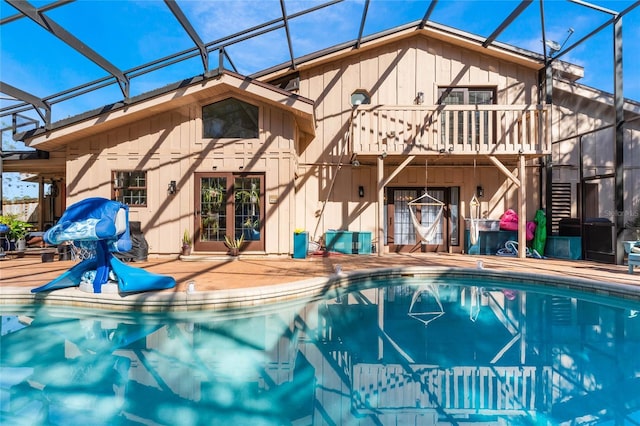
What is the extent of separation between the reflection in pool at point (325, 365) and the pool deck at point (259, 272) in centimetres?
26

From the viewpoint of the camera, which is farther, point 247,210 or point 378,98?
point 378,98

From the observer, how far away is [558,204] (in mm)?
8930

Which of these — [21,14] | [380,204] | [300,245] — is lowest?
[300,245]

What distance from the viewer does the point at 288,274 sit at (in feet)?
18.5

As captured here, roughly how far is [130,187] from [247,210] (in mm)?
2837

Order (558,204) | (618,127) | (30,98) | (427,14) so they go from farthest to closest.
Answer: (558,204), (427,14), (30,98), (618,127)

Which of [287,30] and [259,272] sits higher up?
[287,30]

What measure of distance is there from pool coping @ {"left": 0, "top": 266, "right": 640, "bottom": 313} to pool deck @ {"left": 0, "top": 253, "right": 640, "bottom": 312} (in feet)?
0.04

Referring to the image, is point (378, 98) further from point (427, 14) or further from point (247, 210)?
Result: point (247, 210)

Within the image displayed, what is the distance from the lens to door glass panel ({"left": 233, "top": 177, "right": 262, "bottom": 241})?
7828mm

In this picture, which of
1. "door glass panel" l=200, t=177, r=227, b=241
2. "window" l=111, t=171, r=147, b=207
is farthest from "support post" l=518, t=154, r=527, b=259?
"window" l=111, t=171, r=147, b=207

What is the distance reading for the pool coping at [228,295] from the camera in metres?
4.16

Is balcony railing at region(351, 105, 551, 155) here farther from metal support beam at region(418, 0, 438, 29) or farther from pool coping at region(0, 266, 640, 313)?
pool coping at region(0, 266, 640, 313)

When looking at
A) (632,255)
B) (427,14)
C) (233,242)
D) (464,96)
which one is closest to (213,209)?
(233,242)
